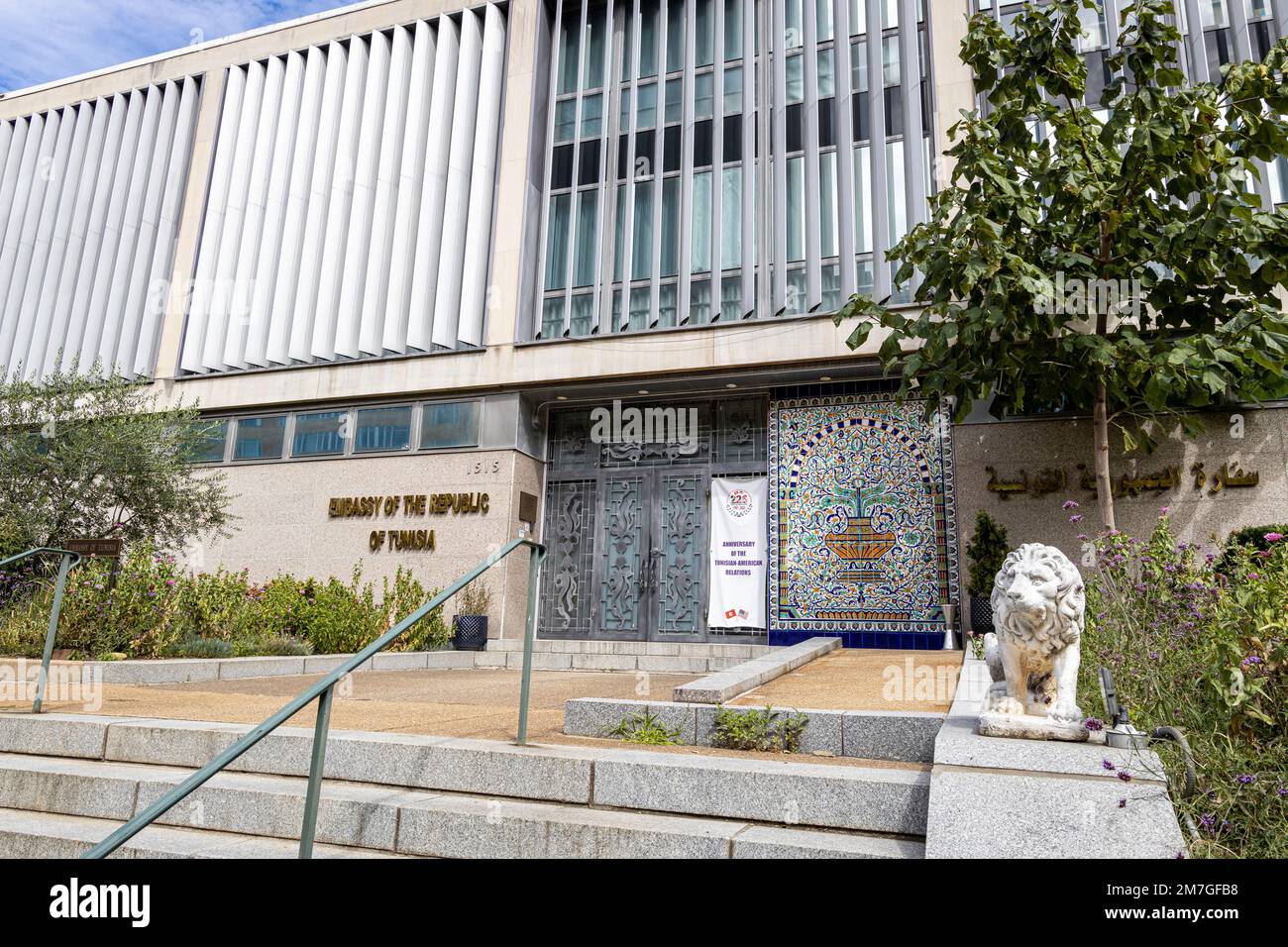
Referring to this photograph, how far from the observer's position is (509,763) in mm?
4027

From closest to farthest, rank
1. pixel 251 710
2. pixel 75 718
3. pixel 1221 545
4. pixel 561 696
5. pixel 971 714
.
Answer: pixel 971 714
pixel 75 718
pixel 251 710
pixel 561 696
pixel 1221 545

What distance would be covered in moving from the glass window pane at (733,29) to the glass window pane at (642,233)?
9.68ft

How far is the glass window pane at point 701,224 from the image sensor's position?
14.4m

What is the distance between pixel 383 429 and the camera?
50.8 ft

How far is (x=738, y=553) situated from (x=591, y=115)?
9219 mm

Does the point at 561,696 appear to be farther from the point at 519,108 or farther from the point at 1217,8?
the point at 1217,8

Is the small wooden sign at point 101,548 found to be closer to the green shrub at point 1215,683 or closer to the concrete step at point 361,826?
the concrete step at point 361,826

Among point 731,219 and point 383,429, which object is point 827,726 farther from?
point 383,429

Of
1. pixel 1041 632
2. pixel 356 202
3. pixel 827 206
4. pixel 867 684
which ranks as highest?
pixel 356 202

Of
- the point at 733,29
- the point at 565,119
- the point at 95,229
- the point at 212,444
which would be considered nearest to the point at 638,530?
the point at 565,119

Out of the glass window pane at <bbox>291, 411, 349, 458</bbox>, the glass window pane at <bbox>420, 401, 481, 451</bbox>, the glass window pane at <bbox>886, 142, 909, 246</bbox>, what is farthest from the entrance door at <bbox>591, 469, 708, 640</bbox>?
the glass window pane at <bbox>291, 411, 349, 458</bbox>
